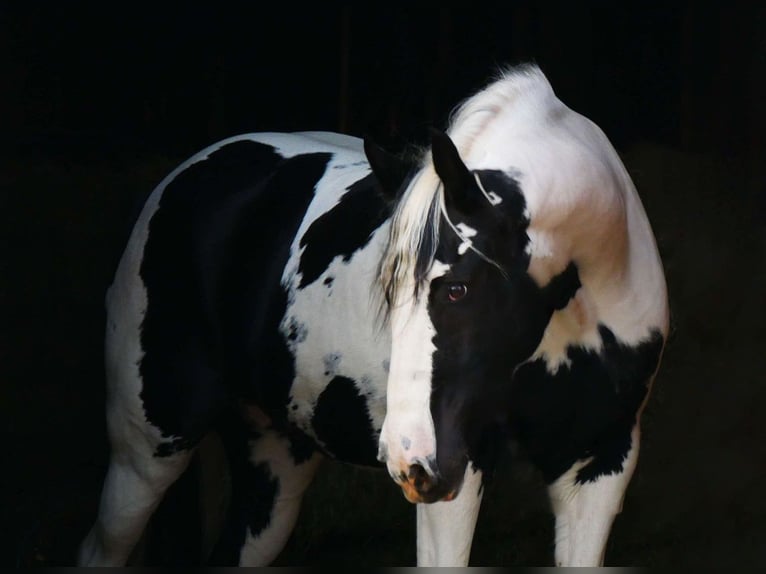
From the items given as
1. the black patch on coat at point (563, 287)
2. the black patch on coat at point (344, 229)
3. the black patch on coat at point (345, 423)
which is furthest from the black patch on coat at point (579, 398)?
the black patch on coat at point (344, 229)

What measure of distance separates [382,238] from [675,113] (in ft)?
7.25

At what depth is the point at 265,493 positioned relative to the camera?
416cm

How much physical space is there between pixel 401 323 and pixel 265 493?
159 centimetres

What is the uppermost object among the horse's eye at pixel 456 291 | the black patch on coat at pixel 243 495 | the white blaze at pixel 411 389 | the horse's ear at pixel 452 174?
the horse's ear at pixel 452 174

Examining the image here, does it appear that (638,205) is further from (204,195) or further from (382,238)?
(204,195)

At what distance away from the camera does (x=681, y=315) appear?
16.6 feet

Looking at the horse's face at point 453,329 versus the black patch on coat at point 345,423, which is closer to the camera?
the horse's face at point 453,329

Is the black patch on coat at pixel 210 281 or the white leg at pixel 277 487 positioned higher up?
the black patch on coat at pixel 210 281

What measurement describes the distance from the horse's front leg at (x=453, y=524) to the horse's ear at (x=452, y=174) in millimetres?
668

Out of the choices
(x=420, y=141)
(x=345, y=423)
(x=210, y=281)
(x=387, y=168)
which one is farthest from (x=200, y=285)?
(x=420, y=141)

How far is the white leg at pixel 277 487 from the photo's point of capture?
4141 millimetres

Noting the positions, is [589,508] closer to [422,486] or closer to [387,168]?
[422,486]

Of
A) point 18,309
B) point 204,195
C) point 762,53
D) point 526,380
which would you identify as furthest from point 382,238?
point 762,53

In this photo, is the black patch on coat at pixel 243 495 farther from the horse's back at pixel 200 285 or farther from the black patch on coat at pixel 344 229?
the black patch on coat at pixel 344 229
